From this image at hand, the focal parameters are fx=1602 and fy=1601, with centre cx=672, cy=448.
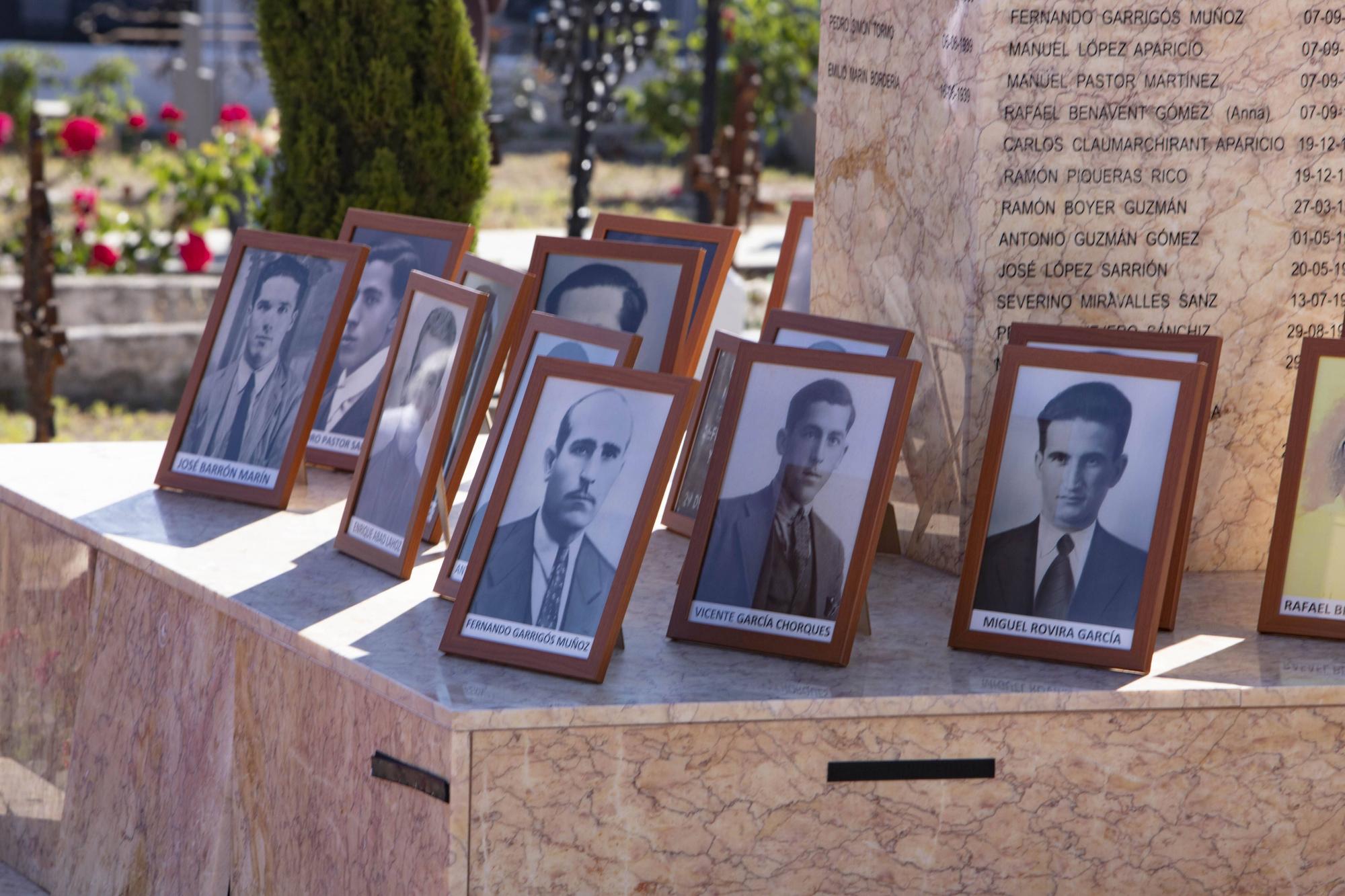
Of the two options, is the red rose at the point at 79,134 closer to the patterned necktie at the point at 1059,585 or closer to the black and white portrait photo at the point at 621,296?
the black and white portrait photo at the point at 621,296

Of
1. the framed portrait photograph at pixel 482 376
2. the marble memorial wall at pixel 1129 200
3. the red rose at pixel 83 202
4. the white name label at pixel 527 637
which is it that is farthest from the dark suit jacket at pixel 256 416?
the red rose at pixel 83 202

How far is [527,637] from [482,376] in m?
0.67

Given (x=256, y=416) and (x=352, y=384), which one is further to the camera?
(x=352, y=384)

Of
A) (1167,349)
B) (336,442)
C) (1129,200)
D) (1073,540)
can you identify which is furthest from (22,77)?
(1073,540)

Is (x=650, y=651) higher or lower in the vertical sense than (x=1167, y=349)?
lower

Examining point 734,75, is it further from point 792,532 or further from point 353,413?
point 792,532

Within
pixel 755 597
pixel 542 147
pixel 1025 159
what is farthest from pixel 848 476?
pixel 542 147

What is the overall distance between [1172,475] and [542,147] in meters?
15.8

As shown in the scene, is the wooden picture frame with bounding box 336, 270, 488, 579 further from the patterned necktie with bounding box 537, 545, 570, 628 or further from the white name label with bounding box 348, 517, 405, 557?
the patterned necktie with bounding box 537, 545, 570, 628

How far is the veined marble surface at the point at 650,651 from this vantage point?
2.32 metres

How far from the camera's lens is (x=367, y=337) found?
11.0 feet

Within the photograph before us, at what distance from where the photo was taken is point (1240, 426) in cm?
304

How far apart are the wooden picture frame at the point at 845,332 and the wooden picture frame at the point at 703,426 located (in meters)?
0.08

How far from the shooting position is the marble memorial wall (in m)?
2.86
